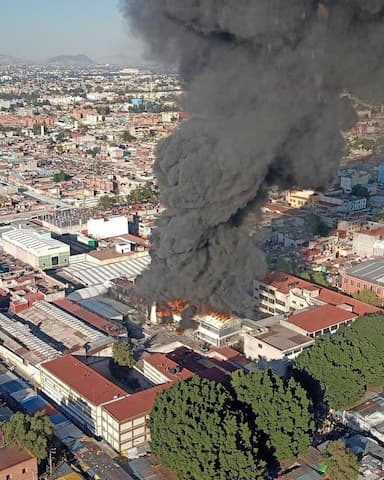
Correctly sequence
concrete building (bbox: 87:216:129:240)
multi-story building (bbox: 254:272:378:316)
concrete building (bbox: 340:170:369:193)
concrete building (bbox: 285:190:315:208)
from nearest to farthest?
1. multi-story building (bbox: 254:272:378:316)
2. concrete building (bbox: 87:216:129:240)
3. concrete building (bbox: 285:190:315:208)
4. concrete building (bbox: 340:170:369:193)

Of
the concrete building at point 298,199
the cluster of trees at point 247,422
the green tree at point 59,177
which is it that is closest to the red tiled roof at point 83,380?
the cluster of trees at point 247,422

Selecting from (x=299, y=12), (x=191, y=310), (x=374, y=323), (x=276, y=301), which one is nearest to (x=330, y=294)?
(x=276, y=301)

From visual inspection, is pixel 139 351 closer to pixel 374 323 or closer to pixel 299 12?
pixel 374 323

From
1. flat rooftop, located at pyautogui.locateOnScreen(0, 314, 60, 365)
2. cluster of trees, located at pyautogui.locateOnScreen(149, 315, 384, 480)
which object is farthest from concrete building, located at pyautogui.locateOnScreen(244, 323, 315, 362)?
flat rooftop, located at pyautogui.locateOnScreen(0, 314, 60, 365)

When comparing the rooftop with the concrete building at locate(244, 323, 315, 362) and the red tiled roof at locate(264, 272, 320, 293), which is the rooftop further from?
the red tiled roof at locate(264, 272, 320, 293)

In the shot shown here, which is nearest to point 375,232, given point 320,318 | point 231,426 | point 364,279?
point 364,279

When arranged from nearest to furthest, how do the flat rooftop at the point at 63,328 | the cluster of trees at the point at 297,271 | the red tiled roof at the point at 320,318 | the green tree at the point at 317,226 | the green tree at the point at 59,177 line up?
1. the flat rooftop at the point at 63,328
2. the red tiled roof at the point at 320,318
3. the cluster of trees at the point at 297,271
4. the green tree at the point at 317,226
5. the green tree at the point at 59,177

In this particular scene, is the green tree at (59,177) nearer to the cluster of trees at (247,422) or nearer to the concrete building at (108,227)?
the concrete building at (108,227)
